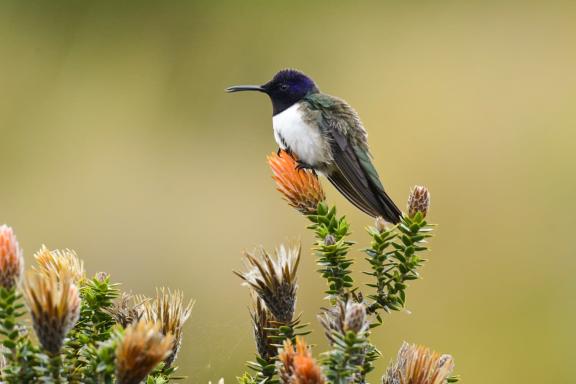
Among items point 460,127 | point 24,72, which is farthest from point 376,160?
point 24,72

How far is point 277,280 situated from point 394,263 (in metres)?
0.20

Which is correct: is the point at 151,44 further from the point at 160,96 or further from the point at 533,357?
the point at 533,357

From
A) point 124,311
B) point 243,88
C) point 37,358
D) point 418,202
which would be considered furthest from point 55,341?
point 243,88

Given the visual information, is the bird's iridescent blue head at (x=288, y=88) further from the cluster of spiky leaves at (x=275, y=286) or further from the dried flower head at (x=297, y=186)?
the cluster of spiky leaves at (x=275, y=286)

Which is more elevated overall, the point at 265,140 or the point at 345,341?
the point at 265,140

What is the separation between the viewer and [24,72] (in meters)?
7.41

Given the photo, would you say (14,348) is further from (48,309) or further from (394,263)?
(394,263)

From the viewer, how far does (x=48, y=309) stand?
95 cm

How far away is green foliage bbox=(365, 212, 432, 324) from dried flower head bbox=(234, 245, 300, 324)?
0.12 meters

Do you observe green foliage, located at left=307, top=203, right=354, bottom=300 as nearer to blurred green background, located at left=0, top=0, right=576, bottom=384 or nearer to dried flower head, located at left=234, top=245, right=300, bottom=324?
dried flower head, located at left=234, top=245, right=300, bottom=324

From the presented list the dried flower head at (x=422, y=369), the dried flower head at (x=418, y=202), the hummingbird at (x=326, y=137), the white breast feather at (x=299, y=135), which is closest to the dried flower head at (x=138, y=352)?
the dried flower head at (x=422, y=369)

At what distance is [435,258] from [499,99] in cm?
227

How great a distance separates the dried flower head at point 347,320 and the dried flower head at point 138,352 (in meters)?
0.22

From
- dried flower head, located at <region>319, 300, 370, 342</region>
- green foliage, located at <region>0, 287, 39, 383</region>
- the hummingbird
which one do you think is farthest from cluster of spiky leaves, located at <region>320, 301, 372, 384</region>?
the hummingbird
